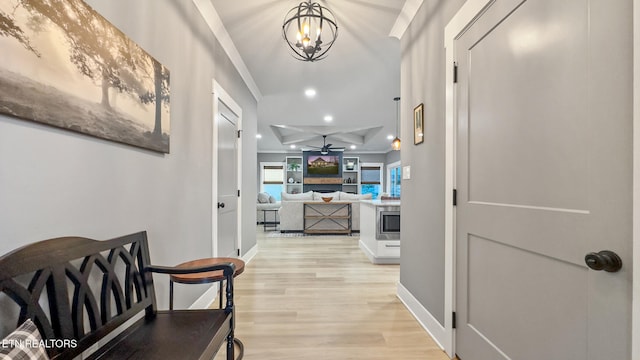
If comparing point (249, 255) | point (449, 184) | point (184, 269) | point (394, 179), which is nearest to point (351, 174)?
point (394, 179)

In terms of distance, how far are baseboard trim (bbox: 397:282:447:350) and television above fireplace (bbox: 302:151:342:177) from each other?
27.0 ft

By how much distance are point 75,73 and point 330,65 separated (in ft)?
9.41

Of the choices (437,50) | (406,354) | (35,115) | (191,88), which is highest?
(437,50)

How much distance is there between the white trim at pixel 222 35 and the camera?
2.37m

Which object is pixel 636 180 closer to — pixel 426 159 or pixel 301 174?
pixel 426 159

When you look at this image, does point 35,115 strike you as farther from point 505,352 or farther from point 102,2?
point 505,352

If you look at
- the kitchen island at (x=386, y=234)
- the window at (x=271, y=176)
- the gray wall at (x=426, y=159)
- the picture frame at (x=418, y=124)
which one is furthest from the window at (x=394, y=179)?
the picture frame at (x=418, y=124)

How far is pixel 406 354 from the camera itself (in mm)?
1768

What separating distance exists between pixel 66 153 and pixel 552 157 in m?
1.89

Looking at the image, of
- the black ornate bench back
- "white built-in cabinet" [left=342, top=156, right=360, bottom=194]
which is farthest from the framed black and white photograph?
"white built-in cabinet" [left=342, top=156, right=360, bottom=194]

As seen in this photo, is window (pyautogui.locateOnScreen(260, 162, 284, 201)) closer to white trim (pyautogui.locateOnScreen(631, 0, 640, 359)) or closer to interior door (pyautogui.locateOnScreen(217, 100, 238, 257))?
interior door (pyautogui.locateOnScreen(217, 100, 238, 257))

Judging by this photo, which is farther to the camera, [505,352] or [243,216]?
[243,216]

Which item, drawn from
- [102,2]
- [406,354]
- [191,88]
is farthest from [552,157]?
[191,88]

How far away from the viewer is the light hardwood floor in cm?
181
